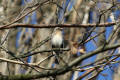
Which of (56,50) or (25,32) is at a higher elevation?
(56,50)

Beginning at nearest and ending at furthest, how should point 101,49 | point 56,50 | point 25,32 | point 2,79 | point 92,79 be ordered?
point 101,49 < point 2,79 < point 92,79 < point 56,50 < point 25,32

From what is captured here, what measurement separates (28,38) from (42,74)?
31.7 feet

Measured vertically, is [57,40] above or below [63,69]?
below

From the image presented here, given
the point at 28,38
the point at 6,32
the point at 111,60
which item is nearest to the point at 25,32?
the point at 28,38

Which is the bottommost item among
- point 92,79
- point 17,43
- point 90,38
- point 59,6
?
point 17,43

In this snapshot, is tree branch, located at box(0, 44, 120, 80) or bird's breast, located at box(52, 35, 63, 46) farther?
bird's breast, located at box(52, 35, 63, 46)

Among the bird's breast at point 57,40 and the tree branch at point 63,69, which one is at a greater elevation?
the tree branch at point 63,69

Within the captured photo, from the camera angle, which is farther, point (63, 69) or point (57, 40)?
point (57, 40)

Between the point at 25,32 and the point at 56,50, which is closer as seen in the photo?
the point at 56,50

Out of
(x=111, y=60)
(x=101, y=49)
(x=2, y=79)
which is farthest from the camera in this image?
(x=111, y=60)

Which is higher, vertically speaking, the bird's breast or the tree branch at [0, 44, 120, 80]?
the tree branch at [0, 44, 120, 80]

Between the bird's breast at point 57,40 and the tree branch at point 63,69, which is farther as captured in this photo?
the bird's breast at point 57,40

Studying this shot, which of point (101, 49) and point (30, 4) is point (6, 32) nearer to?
point (30, 4)

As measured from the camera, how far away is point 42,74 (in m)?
3.78
